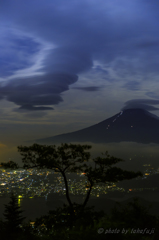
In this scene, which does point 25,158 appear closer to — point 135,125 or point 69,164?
point 69,164

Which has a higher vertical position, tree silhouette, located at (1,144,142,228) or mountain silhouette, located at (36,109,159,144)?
mountain silhouette, located at (36,109,159,144)

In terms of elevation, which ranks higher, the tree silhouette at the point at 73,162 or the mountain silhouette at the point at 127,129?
the mountain silhouette at the point at 127,129

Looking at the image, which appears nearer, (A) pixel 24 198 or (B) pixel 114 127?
(A) pixel 24 198

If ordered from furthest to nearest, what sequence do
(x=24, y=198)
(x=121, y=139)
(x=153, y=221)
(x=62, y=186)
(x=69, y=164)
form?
(x=121, y=139) → (x=62, y=186) → (x=24, y=198) → (x=69, y=164) → (x=153, y=221)

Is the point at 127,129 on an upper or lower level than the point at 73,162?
upper

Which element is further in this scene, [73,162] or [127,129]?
[127,129]

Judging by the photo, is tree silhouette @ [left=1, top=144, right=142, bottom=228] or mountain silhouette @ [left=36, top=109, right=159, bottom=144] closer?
tree silhouette @ [left=1, top=144, right=142, bottom=228]

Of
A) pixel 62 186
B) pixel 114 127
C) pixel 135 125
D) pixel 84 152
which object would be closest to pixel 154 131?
pixel 135 125

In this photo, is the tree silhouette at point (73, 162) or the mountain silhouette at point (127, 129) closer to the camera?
the tree silhouette at point (73, 162)
